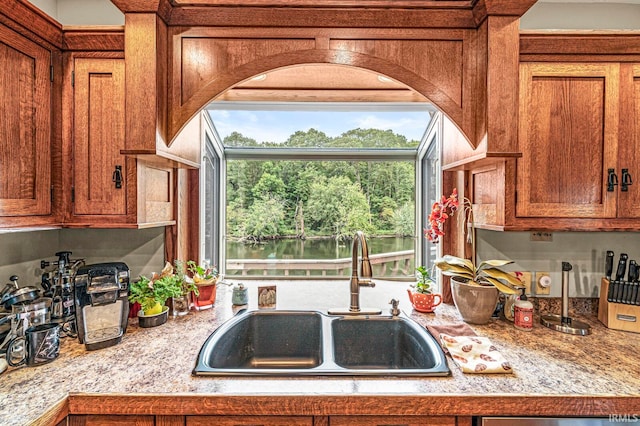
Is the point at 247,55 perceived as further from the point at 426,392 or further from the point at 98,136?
the point at 426,392

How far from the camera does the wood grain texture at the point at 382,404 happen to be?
3.26 feet

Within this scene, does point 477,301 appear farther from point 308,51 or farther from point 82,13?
point 82,13

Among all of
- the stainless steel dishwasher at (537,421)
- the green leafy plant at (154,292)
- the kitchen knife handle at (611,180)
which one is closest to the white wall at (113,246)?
the green leafy plant at (154,292)

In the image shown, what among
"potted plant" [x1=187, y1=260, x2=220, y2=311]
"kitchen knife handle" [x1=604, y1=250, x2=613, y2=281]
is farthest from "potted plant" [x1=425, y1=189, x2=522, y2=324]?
"potted plant" [x1=187, y1=260, x2=220, y2=311]

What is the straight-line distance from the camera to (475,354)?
3.88ft

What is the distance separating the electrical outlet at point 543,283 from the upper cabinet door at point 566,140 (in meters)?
0.47

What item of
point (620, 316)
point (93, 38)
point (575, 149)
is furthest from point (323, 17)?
point (620, 316)

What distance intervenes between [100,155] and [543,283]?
7.39ft

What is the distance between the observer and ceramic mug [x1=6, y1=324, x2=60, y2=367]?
114 cm

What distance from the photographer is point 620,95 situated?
1372mm

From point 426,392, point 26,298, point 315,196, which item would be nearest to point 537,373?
point 426,392

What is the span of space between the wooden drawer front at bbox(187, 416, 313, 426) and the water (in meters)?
1.42

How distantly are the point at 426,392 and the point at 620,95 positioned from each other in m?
1.47

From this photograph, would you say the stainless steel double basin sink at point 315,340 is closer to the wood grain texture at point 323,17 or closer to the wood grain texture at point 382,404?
the wood grain texture at point 382,404
